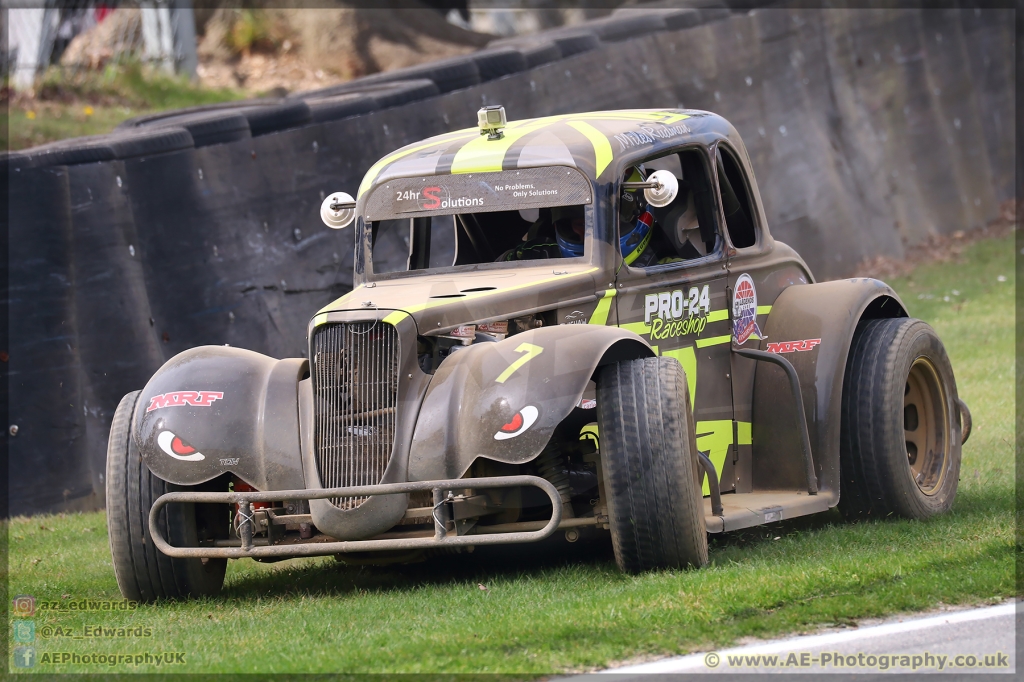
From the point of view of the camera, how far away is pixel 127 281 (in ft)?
29.3

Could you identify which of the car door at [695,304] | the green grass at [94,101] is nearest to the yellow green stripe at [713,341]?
the car door at [695,304]

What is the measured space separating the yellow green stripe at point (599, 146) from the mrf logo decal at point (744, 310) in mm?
1050

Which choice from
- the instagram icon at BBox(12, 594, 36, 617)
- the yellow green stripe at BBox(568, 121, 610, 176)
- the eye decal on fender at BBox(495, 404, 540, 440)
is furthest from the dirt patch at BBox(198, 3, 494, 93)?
the eye decal on fender at BBox(495, 404, 540, 440)

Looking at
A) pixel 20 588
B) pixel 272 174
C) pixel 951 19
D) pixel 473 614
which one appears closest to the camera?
pixel 473 614

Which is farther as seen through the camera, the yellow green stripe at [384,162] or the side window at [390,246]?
the side window at [390,246]

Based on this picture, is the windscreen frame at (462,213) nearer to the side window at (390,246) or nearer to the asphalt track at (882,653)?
the side window at (390,246)

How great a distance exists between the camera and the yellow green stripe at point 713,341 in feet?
22.2

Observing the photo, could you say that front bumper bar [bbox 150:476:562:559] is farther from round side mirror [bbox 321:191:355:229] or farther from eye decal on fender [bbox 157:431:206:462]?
round side mirror [bbox 321:191:355:229]

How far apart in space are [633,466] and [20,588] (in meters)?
3.39

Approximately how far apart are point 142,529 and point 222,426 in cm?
69

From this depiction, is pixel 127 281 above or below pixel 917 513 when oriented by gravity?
above

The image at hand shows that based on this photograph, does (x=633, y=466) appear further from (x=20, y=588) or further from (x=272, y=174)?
(x=272, y=174)

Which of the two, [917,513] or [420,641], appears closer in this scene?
[420,641]

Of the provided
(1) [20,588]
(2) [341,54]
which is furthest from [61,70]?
(1) [20,588]
